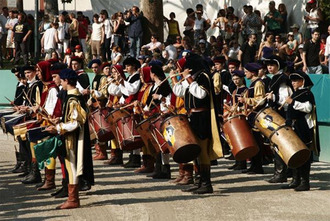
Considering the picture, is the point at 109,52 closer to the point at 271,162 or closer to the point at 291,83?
the point at 271,162

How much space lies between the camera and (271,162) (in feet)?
50.2

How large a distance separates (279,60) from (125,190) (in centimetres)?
299

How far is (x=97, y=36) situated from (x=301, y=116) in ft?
43.1

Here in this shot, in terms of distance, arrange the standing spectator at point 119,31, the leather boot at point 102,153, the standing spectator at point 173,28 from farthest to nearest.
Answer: the standing spectator at point 173,28 < the standing spectator at point 119,31 < the leather boot at point 102,153

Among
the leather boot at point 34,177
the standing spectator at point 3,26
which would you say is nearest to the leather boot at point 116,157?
the leather boot at point 34,177

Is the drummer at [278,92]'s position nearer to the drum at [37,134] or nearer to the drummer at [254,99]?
the drummer at [254,99]

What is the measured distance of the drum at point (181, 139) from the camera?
11.8 metres

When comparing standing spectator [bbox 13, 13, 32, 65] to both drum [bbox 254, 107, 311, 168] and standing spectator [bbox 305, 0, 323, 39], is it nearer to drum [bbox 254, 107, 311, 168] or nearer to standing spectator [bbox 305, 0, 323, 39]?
standing spectator [bbox 305, 0, 323, 39]

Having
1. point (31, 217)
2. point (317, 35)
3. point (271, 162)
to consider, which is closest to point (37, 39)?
point (317, 35)

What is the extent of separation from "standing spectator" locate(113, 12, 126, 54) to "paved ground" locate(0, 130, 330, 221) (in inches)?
421

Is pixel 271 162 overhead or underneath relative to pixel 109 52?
underneath

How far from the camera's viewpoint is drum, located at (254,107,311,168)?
38.9 feet

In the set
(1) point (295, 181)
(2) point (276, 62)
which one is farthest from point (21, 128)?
(1) point (295, 181)

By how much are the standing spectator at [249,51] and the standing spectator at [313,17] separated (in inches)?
54.0
